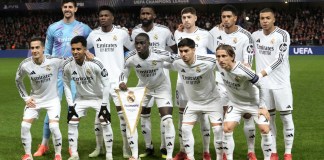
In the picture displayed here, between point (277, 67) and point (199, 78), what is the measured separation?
3.95 feet

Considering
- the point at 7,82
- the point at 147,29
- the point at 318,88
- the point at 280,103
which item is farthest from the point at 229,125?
the point at 7,82

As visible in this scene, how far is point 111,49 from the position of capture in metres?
8.33

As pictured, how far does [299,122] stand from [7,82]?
538 inches

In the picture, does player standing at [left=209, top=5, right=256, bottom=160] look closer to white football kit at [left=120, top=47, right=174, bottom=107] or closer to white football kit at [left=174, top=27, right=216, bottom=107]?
white football kit at [left=174, top=27, right=216, bottom=107]

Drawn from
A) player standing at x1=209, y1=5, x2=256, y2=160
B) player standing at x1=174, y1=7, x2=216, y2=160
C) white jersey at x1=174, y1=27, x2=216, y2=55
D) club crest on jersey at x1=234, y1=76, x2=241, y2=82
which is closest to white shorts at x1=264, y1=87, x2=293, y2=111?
player standing at x1=209, y1=5, x2=256, y2=160

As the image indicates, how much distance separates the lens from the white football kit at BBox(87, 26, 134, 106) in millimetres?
8336

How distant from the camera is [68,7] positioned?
858 centimetres

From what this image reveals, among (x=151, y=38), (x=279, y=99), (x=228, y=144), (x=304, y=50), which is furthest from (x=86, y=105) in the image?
(x=304, y=50)

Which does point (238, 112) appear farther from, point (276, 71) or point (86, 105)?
point (86, 105)

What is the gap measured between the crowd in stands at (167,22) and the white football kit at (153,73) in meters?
29.1

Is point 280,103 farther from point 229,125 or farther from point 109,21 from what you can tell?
point 109,21

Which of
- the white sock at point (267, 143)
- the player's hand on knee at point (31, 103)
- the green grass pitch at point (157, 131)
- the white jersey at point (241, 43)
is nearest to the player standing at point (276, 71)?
the white jersey at point (241, 43)

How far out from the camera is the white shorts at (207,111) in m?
7.48

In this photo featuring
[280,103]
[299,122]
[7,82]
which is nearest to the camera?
[280,103]
